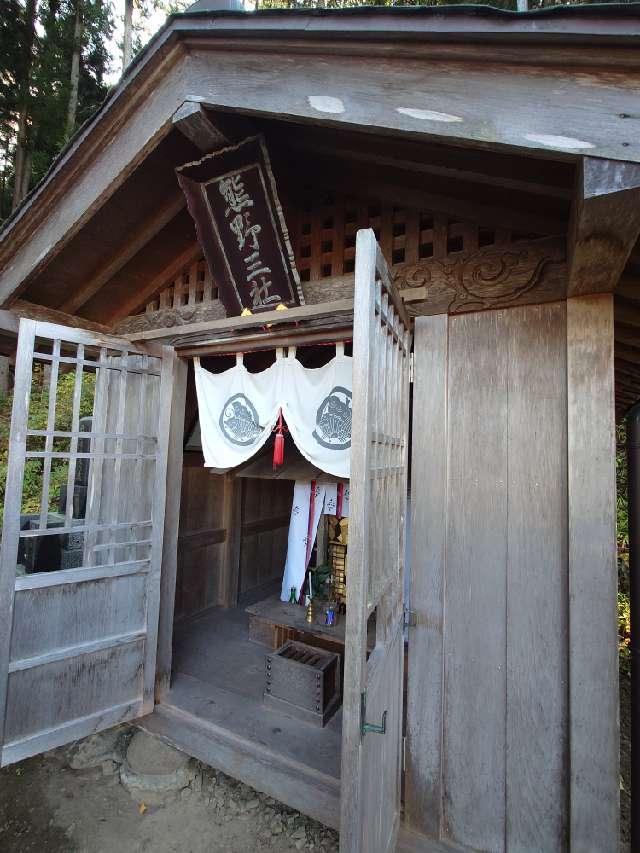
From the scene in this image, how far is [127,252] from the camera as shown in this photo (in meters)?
4.05

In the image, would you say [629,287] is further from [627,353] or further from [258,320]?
[258,320]

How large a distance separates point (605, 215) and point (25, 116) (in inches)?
671

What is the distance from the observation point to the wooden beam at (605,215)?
1648 mm

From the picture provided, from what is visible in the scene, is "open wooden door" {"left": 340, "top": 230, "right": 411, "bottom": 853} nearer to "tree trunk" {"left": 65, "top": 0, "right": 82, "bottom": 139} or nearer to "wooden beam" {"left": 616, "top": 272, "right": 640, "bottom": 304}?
"wooden beam" {"left": 616, "top": 272, "right": 640, "bottom": 304}

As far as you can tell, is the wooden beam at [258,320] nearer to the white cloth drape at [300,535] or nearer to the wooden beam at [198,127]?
the wooden beam at [198,127]

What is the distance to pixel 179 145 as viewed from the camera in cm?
325

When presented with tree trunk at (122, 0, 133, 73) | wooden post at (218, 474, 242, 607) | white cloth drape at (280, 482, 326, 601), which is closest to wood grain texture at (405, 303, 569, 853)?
white cloth drape at (280, 482, 326, 601)

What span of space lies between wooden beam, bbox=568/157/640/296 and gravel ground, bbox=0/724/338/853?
13.6 feet

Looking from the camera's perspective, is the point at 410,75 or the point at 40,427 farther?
the point at 40,427

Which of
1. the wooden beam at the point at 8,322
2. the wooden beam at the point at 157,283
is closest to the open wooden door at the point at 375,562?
the wooden beam at the point at 157,283

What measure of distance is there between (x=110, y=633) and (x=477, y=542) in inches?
130

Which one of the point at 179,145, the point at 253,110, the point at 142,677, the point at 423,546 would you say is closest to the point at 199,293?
the point at 179,145

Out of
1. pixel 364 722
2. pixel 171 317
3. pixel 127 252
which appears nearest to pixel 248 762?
pixel 364 722

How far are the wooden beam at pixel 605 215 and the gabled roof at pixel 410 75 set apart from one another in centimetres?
8
